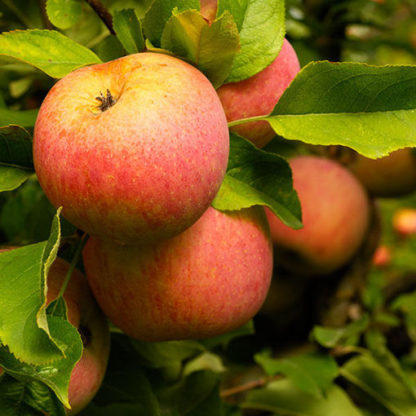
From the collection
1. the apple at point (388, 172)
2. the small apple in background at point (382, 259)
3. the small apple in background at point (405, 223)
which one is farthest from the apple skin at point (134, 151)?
the small apple in background at point (405, 223)

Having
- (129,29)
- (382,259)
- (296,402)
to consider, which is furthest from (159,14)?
(382,259)

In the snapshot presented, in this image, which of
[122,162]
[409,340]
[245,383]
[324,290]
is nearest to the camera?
[122,162]

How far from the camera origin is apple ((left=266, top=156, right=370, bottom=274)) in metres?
1.16

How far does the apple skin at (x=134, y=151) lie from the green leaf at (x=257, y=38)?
91 millimetres

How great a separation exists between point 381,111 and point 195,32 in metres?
0.21

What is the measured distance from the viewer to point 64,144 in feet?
1.64

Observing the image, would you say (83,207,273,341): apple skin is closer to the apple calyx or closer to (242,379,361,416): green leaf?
the apple calyx

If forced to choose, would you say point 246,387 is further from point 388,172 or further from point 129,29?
point 129,29

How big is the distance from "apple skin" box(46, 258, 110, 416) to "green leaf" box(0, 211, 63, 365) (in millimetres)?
64

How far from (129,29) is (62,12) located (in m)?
0.11

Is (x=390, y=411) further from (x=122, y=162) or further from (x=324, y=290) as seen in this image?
(x=122, y=162)

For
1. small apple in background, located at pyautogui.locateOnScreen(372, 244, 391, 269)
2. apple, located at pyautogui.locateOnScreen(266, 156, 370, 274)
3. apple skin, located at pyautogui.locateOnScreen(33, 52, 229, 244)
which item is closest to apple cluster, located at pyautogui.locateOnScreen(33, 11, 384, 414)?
apple skin, located at pyautogui.locateOnScreen(33, 52, 229, 244)

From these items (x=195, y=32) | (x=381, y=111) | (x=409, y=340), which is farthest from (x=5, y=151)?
(x=409, y=340)

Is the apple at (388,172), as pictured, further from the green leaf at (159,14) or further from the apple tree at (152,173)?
the green leaf at (159,14)
